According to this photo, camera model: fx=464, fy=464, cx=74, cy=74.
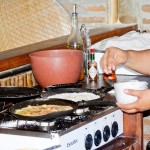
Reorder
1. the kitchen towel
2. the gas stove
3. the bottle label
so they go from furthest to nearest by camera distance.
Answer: the kitchen towel
the bottle label
the gas stove

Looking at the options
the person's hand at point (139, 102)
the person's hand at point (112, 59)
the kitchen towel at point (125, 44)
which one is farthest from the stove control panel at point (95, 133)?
the kitchen towel at point (125, 44)

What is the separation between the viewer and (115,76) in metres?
2.28

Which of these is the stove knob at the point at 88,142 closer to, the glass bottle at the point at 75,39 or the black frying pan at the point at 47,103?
the black frying pan at the point at 47,103

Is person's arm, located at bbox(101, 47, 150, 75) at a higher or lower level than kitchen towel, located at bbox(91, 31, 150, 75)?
lower

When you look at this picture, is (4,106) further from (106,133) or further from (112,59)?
(112,59)

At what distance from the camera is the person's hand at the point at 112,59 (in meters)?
2.01

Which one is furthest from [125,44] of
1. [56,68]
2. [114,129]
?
[114,129]

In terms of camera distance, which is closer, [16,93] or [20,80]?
[16,93]

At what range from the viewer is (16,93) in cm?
188

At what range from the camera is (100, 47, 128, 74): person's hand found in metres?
2.01

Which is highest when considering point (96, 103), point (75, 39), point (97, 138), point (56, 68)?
point (75, 39)

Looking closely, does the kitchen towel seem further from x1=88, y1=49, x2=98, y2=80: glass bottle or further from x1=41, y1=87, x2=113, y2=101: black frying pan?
x1=41, y1=87, x2=113, y2=101: black frying pan

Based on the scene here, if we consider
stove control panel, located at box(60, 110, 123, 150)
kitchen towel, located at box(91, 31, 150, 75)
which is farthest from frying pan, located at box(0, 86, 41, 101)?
kitchen towel, located at box(91, 31, 150, 75)

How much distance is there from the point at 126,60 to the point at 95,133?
21.7 inches
